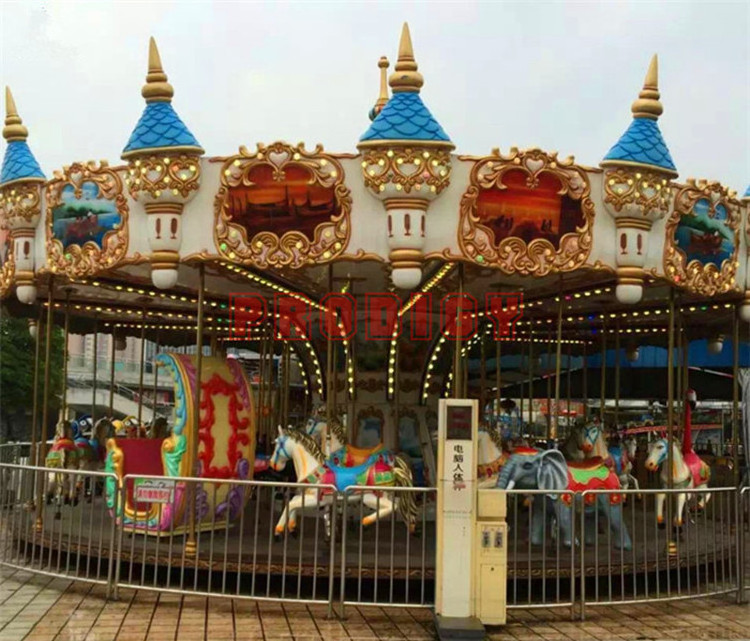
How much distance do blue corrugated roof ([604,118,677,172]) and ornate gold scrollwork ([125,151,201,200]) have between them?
3504mm

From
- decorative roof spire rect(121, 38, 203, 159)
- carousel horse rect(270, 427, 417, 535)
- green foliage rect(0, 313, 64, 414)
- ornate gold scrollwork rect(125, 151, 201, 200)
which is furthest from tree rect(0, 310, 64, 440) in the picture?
ornate gold scrollwork rect(125, 151, 201, 200)

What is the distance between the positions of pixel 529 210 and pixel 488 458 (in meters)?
2.90

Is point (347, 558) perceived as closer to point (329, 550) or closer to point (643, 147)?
point (329, 550)

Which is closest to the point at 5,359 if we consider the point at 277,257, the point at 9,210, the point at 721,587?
the point at 9,210

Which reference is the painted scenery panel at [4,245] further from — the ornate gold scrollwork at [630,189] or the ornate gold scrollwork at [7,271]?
the ornate gold scrollwork at [630,189]

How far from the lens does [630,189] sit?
7.58 m

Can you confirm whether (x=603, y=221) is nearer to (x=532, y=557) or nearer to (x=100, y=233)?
(x=532, y=557)

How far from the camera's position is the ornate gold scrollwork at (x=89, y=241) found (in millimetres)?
7852

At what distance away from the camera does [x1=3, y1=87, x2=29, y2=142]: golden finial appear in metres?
8.95

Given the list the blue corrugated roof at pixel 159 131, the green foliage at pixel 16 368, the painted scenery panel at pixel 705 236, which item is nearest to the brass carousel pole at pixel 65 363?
the blue corrugated roof at pixel 159 131

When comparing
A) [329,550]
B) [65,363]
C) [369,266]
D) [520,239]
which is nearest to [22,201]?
[65,363]

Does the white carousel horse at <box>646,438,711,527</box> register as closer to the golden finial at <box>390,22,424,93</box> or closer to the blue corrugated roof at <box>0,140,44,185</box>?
the golden finial at <box>390,22,424,93</box>

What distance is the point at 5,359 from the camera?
91.4ft

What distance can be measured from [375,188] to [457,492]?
2.52m
